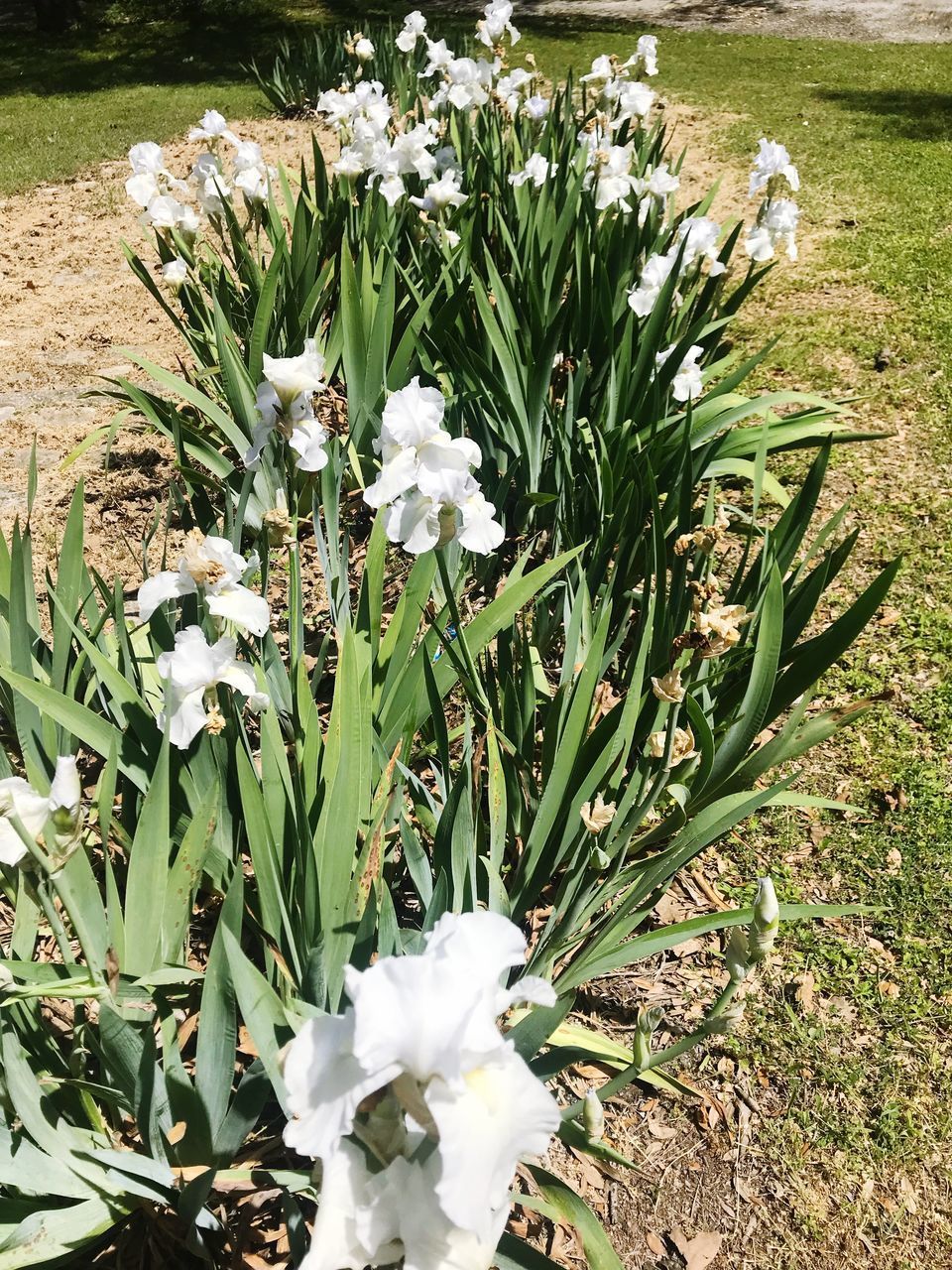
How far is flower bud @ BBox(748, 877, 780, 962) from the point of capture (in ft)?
3.47

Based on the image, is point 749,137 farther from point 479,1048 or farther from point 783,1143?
point 479,1048

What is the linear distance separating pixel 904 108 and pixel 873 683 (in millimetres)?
6663

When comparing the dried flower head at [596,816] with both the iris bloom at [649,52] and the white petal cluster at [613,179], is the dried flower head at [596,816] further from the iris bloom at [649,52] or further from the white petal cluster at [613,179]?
the iris bloom at [649,52]

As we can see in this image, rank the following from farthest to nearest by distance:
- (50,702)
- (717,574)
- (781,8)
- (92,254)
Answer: (781,8)
(92,254)
(717,574)
(50,702)

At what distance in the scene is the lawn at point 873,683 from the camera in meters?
1.55

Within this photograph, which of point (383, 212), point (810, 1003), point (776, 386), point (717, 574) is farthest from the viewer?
point (776, 386)

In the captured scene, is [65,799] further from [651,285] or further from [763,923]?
[651,285]

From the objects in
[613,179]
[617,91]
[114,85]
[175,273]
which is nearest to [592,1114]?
[175,273]

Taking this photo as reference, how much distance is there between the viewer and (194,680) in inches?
52.6

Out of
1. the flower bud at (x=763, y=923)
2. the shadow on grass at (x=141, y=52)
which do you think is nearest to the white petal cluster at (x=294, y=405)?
the flower bud at (x=763, y=923)

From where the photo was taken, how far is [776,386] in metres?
3.69

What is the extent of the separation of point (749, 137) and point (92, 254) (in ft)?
A: 14.7

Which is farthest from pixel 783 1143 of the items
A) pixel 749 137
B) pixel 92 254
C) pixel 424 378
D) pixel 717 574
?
pixel 749 137

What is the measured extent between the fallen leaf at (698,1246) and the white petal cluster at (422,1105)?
2.53 ft
